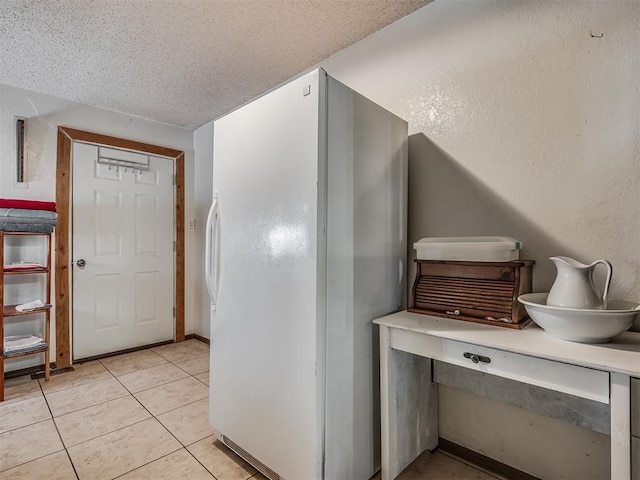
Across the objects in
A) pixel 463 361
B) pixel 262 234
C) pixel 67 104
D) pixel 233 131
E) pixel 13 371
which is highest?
pixel 67 104

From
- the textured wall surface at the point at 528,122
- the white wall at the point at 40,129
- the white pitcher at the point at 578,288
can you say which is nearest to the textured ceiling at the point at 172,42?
the white wall at the point at 40,129

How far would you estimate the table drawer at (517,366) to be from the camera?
→ 1.01m

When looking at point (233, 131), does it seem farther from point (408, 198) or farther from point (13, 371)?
point (13, 371)

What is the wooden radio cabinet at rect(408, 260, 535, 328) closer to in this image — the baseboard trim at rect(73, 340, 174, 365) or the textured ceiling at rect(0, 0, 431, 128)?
the textured ceiling at rect(0, 0, 431, 128)

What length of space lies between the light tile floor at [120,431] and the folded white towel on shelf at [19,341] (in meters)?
0.33

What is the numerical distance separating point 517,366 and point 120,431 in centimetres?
221

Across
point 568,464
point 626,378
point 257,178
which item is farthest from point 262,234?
point 568,464

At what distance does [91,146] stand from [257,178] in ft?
8.52

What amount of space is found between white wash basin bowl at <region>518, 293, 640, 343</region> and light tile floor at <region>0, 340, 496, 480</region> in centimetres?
95

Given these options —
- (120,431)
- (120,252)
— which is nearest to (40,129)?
(120,252)

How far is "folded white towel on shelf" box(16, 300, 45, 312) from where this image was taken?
260 centimetres

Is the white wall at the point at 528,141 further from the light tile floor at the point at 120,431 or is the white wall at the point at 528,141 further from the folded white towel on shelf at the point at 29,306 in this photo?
the folded white towel on shelf at the point at 29,306

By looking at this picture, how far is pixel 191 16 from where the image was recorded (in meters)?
1.96

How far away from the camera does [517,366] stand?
3.77 ft
